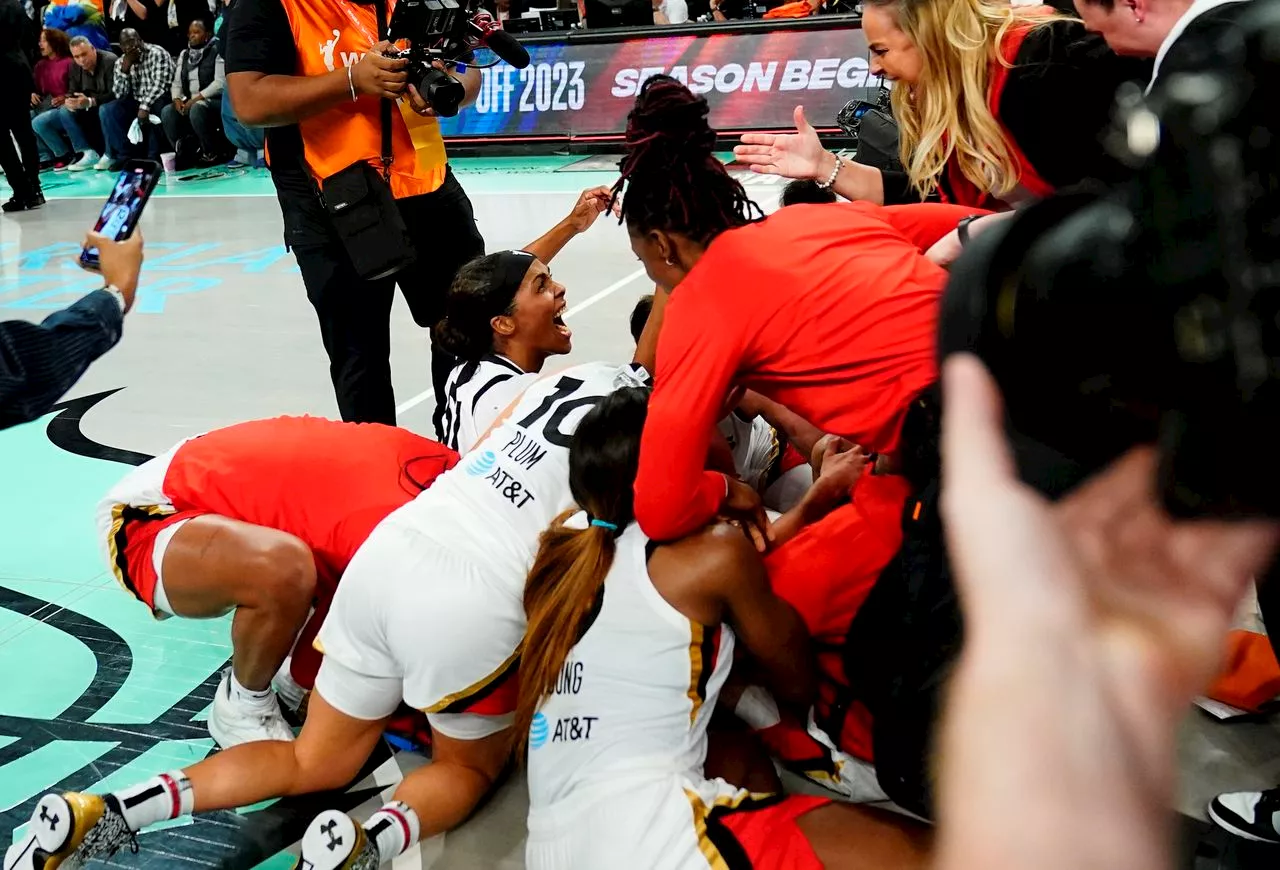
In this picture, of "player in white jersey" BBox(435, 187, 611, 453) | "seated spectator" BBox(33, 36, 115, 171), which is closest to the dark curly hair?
"player in white jersey" BBox(435, 187, 611, 453)

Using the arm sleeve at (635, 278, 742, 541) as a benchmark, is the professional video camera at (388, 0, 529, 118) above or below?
above

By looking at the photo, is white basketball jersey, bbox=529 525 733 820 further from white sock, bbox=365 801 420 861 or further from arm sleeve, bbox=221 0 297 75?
arm sleeve, bbox=221 0 297 75

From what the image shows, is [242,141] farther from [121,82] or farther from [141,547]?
[141,547]

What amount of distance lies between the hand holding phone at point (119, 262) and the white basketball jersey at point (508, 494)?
0.66 m

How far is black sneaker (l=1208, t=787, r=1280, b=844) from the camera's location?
1995 mm

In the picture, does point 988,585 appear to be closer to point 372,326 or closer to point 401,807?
point 401,807

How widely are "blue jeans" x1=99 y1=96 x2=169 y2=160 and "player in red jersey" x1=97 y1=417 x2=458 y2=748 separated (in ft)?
33.1

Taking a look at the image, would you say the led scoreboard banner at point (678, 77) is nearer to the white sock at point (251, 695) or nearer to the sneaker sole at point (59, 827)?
the white sock at point (251, 695)

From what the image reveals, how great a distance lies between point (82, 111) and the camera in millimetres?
12320

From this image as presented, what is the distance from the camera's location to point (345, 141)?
310cm

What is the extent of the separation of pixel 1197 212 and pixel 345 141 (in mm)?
2871

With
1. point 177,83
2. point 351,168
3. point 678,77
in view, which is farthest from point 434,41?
point 177,83

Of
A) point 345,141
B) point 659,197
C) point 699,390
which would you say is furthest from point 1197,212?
point 345,141

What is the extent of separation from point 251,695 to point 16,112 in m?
8.36
